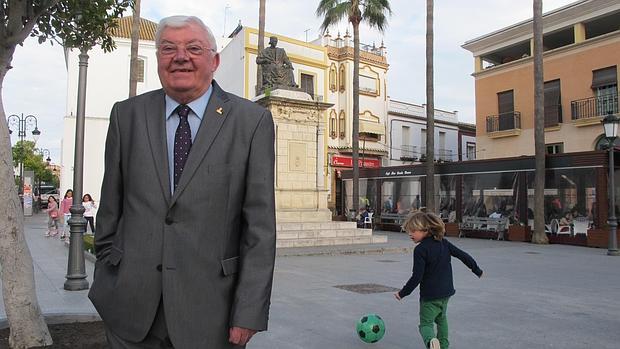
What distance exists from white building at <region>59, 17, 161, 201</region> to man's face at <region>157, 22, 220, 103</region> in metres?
32.4

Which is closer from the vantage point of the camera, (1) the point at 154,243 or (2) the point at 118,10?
(1) the point at 154,243

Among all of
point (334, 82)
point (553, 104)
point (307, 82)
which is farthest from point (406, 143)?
point (553, 104)

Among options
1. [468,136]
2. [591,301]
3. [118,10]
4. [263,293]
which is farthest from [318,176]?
[468,136]

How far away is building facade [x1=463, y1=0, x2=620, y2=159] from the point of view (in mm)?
22953

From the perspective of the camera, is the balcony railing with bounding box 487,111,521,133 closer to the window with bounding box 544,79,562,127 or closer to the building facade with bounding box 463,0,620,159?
the building facade with bounding box 463,0,620,159

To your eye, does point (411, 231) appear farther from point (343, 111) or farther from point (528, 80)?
point (343, 111)

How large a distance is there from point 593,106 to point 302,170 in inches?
581

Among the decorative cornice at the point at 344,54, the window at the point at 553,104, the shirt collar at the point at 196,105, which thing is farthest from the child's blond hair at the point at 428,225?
the decorative cornice at the point at 344,54

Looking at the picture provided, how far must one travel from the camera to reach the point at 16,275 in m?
4.16

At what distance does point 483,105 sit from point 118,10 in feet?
83.4

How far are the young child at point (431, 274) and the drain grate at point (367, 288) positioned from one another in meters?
3.44

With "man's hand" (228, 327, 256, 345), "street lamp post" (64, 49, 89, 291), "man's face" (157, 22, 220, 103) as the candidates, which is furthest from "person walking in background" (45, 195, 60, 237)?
"man's hand" (228, 327, 256, 345)

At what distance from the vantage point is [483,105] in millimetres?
28594

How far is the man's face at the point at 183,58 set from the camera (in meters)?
2.22
